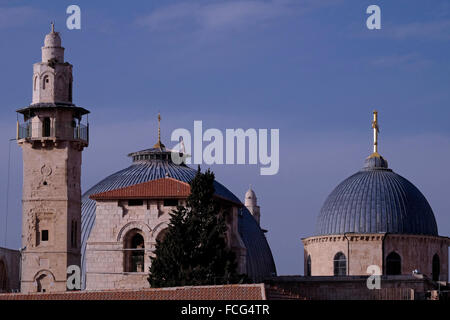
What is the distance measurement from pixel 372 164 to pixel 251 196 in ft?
49.0

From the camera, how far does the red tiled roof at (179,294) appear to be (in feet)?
157

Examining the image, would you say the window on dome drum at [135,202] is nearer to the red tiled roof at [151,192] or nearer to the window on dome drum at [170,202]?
the red tiled roof at [151,192]

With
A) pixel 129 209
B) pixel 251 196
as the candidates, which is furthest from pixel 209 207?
pixel 251 196

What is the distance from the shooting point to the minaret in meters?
94.4

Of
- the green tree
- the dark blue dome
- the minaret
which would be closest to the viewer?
the green tree

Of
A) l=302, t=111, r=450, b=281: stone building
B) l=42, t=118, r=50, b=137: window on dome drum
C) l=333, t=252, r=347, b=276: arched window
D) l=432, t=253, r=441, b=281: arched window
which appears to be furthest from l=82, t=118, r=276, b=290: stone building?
l=432, t=253, r=441, b=281: arched window

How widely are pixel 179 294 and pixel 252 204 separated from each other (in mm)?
47098

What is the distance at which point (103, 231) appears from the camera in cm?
6300

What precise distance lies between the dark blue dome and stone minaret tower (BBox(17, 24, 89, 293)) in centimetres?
1954

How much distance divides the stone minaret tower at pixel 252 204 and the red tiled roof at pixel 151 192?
30.5m

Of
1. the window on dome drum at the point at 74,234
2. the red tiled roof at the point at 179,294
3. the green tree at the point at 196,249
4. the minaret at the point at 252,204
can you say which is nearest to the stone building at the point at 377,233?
the minaret at the point at 252,204

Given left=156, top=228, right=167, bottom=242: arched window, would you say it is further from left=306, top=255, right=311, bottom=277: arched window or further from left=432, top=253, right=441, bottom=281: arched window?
left=432, top=253, right=441, bottom=281: arched window

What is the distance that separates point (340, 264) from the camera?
7900 centimetres

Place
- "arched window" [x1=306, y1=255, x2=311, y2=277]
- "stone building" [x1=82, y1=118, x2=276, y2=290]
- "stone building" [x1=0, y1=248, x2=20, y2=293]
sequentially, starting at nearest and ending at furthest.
Result: "stone building" [x1=82, y1=118, x2=276, y2=290] < "stone building" [x1=0, y1=248, x2=20, y2=293] < "arched window" [x1=306, y1=255, x2=311, y2=277]
